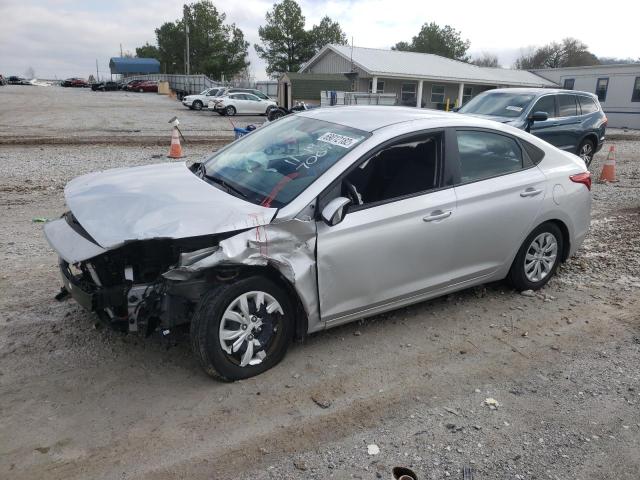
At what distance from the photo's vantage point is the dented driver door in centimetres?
352

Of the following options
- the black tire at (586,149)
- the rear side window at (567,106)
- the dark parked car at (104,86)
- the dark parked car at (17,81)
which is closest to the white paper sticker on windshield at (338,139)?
the rear side window at (567,106)

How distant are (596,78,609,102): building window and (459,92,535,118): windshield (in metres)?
24.2

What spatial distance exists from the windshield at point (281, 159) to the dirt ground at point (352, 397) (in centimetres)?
118

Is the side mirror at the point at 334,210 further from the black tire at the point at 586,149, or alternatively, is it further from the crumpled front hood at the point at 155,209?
the black tire at the point at 586,149

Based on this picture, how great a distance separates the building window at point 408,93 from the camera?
33969mm

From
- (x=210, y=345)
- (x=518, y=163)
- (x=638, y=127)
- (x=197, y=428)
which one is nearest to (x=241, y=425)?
(x=197, y=428)

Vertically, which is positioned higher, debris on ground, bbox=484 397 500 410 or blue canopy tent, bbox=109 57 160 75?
blue canopy tent, bbox=109 57 160 75

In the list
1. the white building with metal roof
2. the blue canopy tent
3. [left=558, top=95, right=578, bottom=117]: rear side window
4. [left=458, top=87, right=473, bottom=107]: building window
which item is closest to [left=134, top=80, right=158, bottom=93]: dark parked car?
the blue canopy tent

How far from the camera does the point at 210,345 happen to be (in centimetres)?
321

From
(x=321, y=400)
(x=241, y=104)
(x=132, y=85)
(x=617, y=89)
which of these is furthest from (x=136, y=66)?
(x=321, y=400)

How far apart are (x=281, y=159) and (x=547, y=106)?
8.94m

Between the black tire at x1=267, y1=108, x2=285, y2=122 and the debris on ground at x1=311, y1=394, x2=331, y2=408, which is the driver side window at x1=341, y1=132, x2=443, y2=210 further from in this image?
the black tire at x1=267, y1=108, x2=285, y2=122

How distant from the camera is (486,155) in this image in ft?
14.5

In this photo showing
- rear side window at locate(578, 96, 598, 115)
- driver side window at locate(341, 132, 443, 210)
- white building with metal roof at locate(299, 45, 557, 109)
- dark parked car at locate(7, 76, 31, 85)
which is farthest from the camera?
dark parked car at locate(7, 76, 31, 85)
